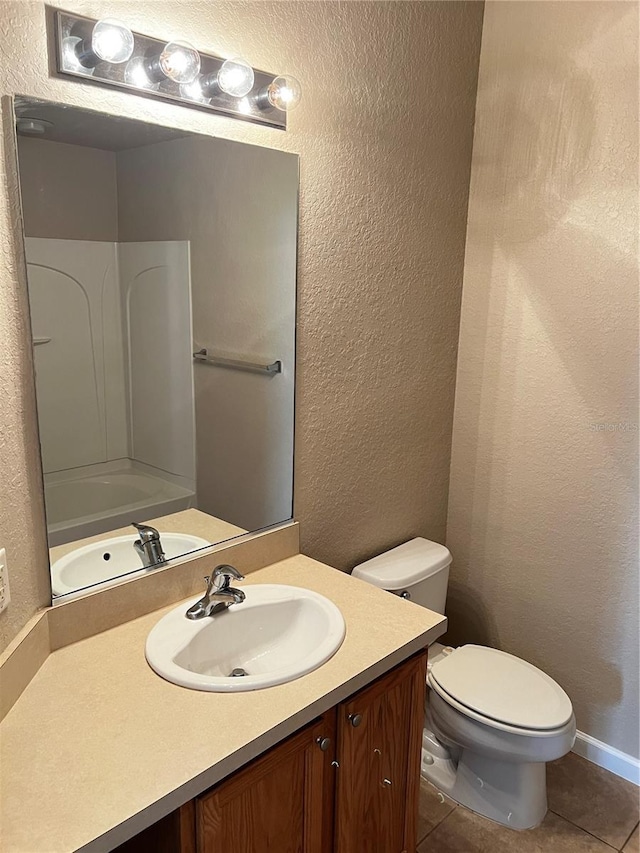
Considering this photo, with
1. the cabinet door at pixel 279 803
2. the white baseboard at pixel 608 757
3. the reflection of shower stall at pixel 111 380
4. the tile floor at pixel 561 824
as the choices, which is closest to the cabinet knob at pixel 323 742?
the cabinet door at pixel 279 803

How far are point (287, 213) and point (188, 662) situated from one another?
1141 millimetres

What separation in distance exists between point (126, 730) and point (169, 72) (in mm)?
1301

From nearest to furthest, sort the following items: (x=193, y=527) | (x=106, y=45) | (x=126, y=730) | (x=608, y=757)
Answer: (x=126, y=730) → (x=106, y=45) → (x=193, y=527) → (x=608, y=757)

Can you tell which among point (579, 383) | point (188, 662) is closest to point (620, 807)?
point (579, 383)

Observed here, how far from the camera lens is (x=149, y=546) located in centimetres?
159

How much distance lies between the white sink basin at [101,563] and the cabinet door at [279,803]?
0.53m

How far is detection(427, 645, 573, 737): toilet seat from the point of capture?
186cm

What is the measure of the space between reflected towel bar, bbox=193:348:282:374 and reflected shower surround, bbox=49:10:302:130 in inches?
23.1

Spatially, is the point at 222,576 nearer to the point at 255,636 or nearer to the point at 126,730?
the point at 255,636

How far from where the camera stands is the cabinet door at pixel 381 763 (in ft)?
4.70

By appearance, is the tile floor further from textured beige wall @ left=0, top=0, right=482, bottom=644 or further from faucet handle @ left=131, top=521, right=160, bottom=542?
faucet handle @ left=131, top=521, right=160, bottom=542

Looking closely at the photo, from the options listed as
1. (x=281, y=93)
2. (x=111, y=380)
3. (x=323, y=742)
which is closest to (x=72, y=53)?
(x=281, y=93)

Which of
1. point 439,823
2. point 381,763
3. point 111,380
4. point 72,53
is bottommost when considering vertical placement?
point 439,823

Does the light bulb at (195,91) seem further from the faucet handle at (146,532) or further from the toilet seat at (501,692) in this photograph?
the toilet seat at (501,692)
